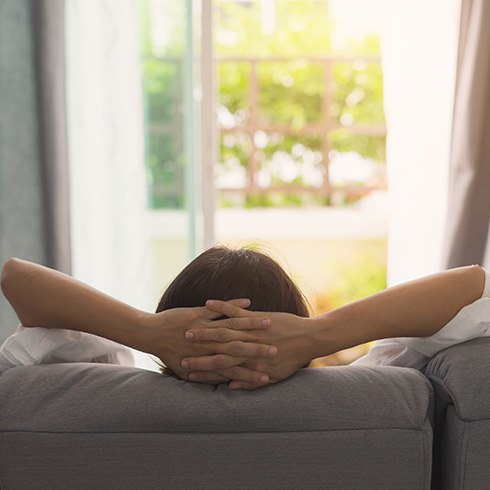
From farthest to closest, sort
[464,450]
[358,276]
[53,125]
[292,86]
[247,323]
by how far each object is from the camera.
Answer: [292,86], [358,276], [53,125], [247,323], [464,450]

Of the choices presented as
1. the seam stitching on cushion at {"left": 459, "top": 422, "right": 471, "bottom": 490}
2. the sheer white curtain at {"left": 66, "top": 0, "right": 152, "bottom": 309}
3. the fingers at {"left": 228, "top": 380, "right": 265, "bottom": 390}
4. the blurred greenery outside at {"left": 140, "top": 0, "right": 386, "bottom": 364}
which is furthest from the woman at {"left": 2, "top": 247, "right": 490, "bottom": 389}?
the blurred greenery outside at {"left": 140, "top": 0, "right": 386, "bottom": 364}

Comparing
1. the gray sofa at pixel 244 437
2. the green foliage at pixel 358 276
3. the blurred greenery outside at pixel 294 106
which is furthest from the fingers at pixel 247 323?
the blurred greenery outside at pixel 294 106

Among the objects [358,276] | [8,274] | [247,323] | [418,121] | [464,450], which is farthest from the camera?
[358,276]

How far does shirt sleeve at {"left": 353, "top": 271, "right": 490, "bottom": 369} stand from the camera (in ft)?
4.41

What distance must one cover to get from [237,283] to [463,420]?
1.29 feet

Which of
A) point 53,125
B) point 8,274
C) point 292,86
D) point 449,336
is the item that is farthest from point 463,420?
point 292,86

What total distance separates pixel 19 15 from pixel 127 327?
2045 millimetres

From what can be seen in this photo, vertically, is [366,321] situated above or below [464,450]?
above

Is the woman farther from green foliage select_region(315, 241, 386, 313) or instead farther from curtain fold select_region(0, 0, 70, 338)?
green foliage select_region(315, 241, 386, 313)

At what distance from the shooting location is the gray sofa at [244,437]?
1.21m

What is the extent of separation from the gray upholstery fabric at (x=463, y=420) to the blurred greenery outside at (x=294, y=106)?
17.3 ft

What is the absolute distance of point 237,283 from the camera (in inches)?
53.3

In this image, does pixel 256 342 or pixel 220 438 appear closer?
pixel 220 438

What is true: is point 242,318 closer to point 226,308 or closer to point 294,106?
point 226,308
